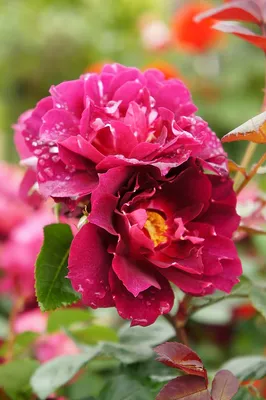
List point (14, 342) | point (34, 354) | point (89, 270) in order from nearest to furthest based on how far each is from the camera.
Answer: point (89, 270) < point (14, 342) < point (34, 354)

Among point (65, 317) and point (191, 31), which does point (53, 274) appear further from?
point (191, 31)

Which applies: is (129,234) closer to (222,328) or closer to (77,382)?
(77,382)

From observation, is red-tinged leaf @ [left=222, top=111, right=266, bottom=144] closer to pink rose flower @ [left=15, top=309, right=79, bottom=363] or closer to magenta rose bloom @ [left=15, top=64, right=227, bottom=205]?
magenta rose bloom @ [left=15, top=64, right=227, bottom=205]

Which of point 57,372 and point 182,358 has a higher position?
point 182,358

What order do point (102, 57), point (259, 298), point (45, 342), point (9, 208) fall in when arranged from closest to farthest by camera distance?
point (259, 298)
point (45, 342)
point (9, 208)
point (102, 57)

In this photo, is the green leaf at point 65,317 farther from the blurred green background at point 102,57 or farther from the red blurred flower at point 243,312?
the blurred green background at point 102,57

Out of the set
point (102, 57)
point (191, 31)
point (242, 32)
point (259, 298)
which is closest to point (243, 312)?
point (259, 298)

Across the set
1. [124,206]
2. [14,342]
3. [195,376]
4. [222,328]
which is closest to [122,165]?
[124,206]

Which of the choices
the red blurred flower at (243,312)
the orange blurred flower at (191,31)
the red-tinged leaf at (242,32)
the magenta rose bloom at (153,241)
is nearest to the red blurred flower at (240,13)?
the red-tinged leaf at (242,32)
